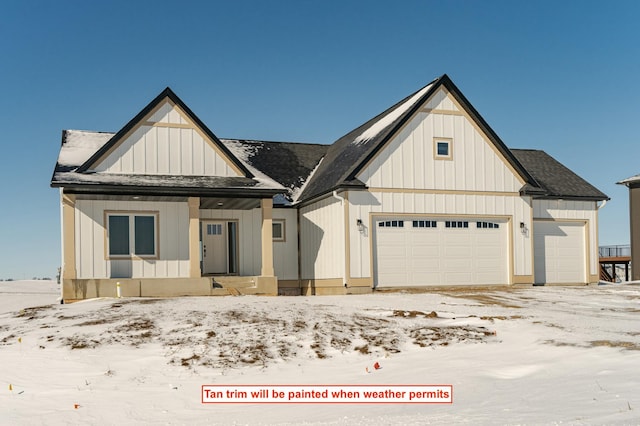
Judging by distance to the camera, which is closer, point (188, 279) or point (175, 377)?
point (175, 377)

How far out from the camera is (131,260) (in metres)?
22.9

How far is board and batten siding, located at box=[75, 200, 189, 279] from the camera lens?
22.4m

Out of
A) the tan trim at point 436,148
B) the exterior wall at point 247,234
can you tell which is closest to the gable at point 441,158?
the tan trim at point 436,148

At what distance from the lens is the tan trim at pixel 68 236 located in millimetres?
21578

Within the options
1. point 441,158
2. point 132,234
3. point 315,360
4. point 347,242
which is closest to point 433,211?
point 441,158

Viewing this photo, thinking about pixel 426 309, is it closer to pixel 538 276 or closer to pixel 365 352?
pixel 365 352

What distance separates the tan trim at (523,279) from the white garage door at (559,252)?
1.64 m

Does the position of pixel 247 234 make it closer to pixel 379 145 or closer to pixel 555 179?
pixel 379 145

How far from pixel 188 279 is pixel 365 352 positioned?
37.0 feet

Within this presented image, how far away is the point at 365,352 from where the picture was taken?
1212 centimetres

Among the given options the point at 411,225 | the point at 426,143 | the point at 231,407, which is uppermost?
the point at 426,143

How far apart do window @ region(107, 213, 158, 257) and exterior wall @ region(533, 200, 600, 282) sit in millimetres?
15172

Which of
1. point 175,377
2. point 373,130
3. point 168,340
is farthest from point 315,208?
point 175,377

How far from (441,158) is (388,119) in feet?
9.43
